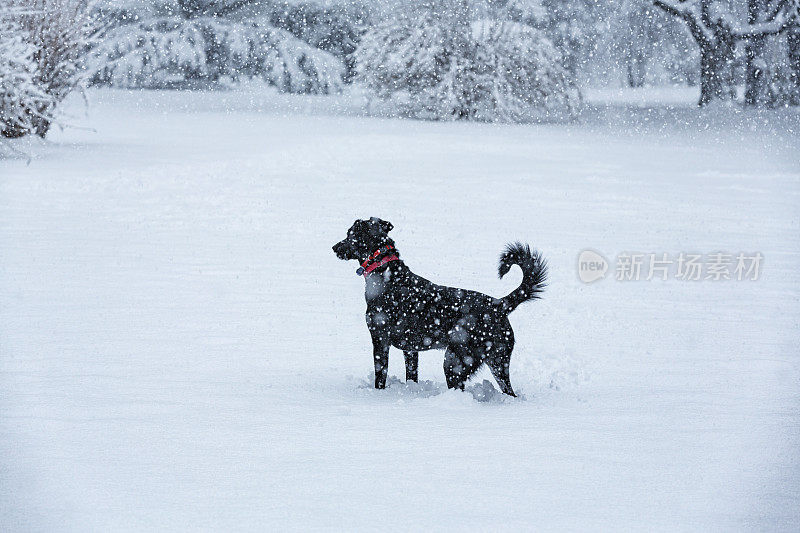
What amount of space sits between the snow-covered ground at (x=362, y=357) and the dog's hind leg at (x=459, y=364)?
0.09 meters

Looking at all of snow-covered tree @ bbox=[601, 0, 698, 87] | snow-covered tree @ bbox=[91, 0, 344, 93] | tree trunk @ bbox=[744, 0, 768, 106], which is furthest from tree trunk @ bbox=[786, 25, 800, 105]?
snow-covered tree @ bbox=[91, 0, 344, 93]

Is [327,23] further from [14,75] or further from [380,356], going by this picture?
[380,356]

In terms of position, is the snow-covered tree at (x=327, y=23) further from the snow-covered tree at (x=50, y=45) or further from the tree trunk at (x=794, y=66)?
the snow-covered tree at (x=50, y=45)

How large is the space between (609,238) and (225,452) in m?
5.98

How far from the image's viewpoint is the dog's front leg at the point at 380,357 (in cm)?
486

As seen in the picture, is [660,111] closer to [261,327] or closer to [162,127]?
[162,127]

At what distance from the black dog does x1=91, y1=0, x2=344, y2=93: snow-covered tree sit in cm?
2194

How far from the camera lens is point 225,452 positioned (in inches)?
163

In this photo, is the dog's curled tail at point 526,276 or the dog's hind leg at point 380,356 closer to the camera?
the dog's curled tail at point 526,276

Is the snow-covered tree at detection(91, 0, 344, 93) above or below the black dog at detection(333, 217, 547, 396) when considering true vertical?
above

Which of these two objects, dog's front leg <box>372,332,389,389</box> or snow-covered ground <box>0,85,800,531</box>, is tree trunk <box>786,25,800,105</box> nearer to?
snow-covered ground <box>0,85,800,531</box>

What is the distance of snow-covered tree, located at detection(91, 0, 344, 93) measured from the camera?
26.5m

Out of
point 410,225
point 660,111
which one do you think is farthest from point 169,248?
point 660,111

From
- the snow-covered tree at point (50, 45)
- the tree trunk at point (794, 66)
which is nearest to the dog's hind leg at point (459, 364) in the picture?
the snow-covered tree at point (50, 45)
